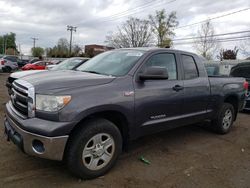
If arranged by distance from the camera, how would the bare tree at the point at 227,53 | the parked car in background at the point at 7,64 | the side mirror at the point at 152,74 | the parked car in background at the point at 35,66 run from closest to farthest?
1. the side mirror at the point at 152,74
2. the parked car in background at the point at 7,64
3. the parked car in background at the point at 35,66
4. the bare tree at the point at 227,53

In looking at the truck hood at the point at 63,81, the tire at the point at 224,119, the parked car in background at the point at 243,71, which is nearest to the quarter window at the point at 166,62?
the truck hood at the point at 63,81

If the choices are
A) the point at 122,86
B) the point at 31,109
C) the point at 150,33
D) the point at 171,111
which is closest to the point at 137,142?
the point at 171,111

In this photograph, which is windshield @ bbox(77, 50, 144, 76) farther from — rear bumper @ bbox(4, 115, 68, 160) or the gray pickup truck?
rear bumper @ bbox(4, 115, 68, 160)

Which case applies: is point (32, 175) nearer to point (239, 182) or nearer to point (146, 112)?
point (146, 112)

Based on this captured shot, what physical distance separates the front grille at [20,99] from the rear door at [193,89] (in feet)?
8.82

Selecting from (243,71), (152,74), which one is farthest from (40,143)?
(243,71)

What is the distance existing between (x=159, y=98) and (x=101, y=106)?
1149mm

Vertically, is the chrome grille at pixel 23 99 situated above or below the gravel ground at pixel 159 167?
above

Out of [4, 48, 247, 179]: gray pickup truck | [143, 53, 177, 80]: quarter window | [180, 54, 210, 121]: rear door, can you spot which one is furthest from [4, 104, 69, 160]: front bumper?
[180, 54, 210, 121]: rear door

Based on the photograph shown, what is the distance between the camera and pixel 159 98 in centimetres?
421

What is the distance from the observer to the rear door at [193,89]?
4.83 metres

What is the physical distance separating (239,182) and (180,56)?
92.4 inches

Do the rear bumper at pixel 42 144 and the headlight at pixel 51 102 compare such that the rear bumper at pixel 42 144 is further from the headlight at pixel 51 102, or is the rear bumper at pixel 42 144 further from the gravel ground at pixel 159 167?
the gravel ground at pixel 159 167

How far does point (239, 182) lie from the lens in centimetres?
374
